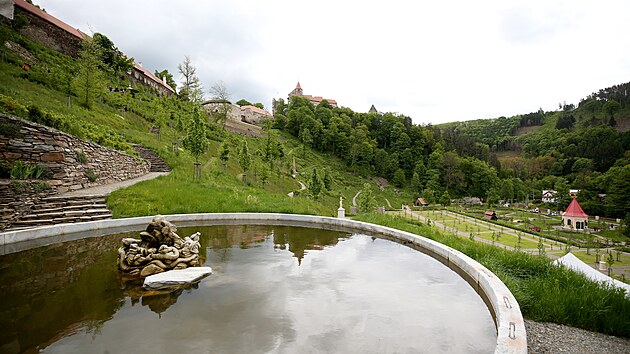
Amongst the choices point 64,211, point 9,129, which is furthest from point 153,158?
point 64,211

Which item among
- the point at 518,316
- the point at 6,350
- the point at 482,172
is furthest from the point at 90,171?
the point at 482,172

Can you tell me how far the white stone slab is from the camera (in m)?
5.48

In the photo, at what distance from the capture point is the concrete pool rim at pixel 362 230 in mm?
3867

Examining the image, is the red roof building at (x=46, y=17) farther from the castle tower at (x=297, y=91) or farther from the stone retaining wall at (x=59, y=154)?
the castle tower at (x=297, y=91)

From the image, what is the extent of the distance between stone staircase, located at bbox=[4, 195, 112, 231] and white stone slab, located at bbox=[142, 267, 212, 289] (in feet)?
20.5

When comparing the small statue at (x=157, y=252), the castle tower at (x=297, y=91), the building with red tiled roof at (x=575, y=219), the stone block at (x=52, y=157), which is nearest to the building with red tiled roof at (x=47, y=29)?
the stone block at (x=52, y=157)

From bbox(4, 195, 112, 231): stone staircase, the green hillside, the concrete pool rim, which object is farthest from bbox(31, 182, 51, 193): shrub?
the concrete pool rim

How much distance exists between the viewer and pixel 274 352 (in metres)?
3.53

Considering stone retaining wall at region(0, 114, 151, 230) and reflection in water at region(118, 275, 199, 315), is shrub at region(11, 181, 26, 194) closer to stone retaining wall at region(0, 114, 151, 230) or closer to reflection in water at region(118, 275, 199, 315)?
stone retaining wall at region(0, 114, 151, 230)

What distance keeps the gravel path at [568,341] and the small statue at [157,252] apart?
6.06m

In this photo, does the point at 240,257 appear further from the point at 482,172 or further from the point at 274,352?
the point at 482,172

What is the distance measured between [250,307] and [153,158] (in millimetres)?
20697

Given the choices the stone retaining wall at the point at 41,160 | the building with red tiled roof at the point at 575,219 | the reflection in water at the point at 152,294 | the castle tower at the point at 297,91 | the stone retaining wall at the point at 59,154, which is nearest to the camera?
the reflection in water at the point at 152,294

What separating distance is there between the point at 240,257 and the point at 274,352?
4061 millimetres
